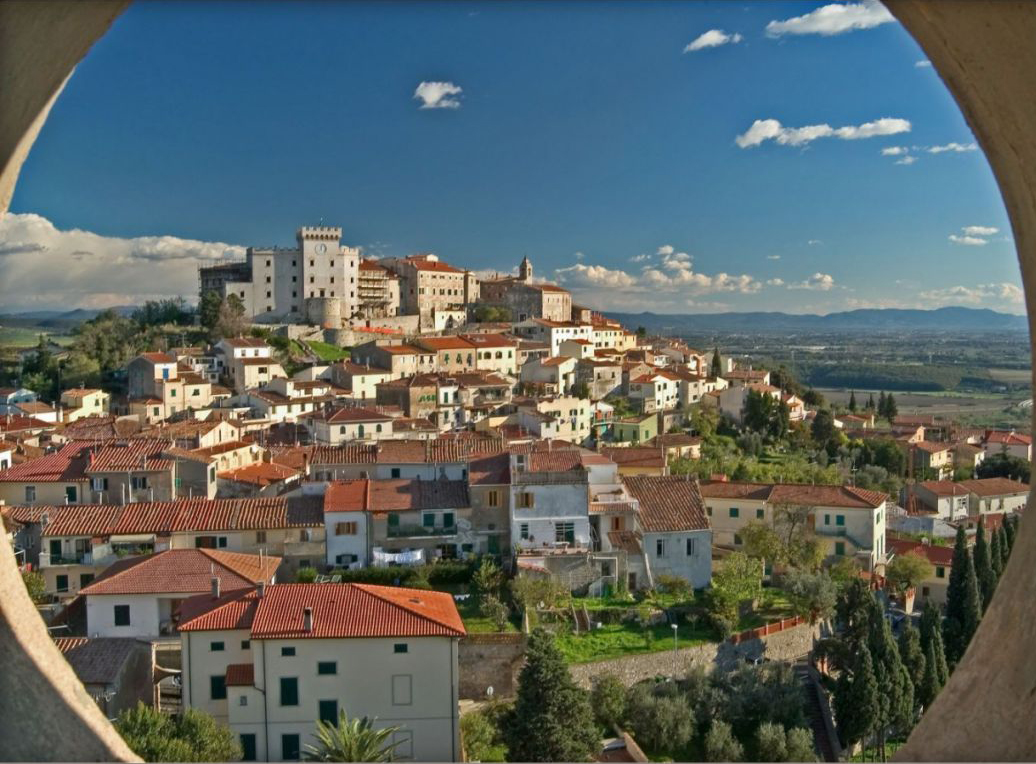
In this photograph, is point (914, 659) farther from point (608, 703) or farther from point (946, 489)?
point (946, 489)

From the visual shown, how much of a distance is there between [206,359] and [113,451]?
19671 millimetres

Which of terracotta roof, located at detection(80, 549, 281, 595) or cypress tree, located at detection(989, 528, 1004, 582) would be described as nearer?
terracotta roof, located at detection(80, 549, 281, 595)

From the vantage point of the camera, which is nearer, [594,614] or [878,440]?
[594,614]

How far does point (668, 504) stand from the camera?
19672mm

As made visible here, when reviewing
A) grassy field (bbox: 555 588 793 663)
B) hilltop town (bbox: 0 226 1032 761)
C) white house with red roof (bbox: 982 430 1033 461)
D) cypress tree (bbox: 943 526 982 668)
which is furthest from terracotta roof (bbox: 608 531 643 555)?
white house with red roof (bbox: 982 430 1033 461)

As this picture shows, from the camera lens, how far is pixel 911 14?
1.67 metres

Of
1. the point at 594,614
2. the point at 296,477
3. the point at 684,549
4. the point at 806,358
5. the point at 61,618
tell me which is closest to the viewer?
the point at 61,618

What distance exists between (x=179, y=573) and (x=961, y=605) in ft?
46.5

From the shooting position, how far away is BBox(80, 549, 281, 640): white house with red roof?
578 inches

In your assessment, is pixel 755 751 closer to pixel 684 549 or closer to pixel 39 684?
pixel 684 549

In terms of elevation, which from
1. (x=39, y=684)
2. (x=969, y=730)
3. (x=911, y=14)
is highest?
(x=911, y=14)

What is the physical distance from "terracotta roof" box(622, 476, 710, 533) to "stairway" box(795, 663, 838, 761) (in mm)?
3519

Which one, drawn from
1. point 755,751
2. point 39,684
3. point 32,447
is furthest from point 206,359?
point 39,684

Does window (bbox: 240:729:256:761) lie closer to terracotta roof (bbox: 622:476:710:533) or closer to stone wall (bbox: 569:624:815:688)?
stone wall (bbox: 569:624:815:688)
